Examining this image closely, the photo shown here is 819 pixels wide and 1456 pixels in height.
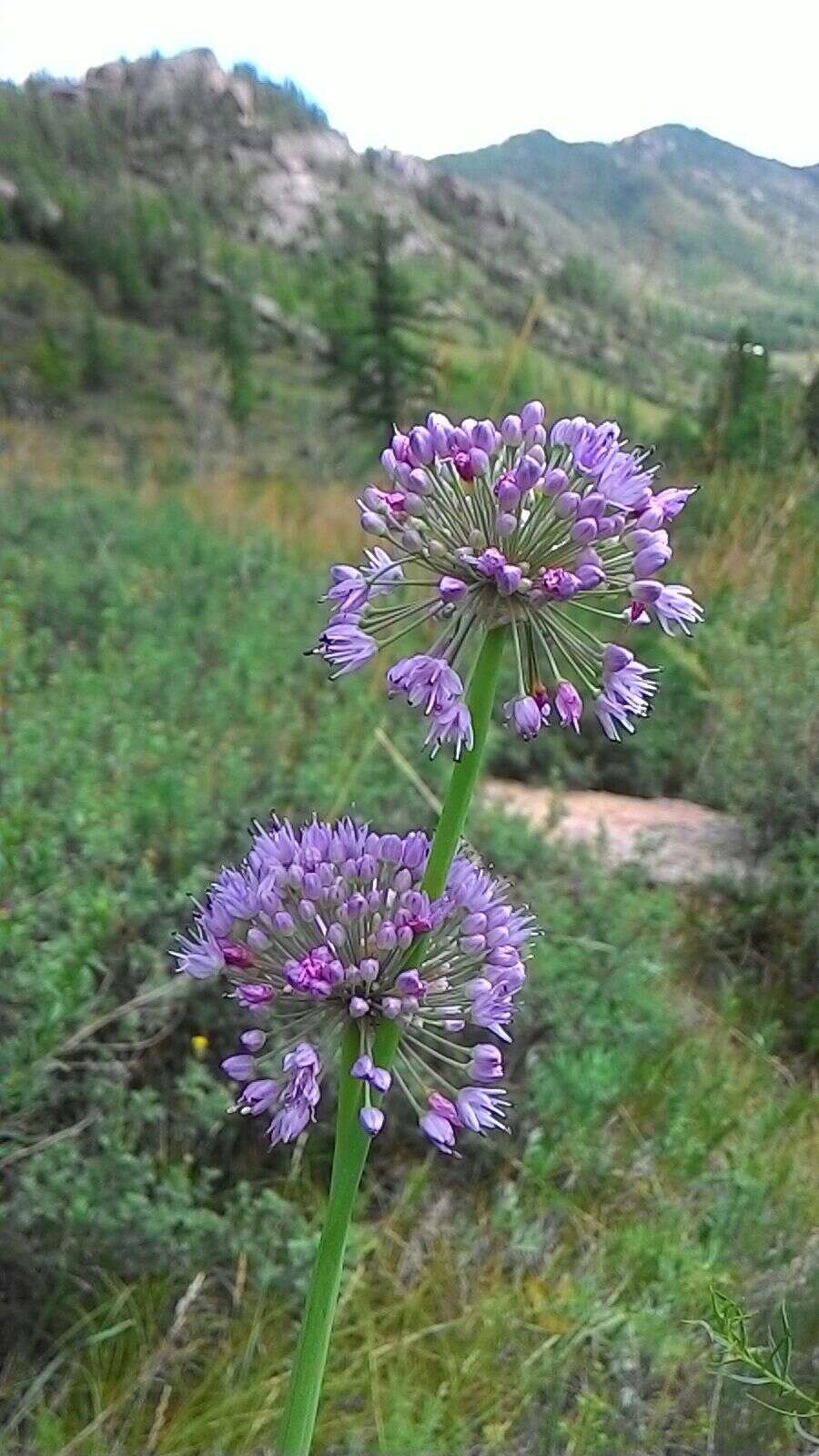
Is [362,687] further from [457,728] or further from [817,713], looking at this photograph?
[457,728]

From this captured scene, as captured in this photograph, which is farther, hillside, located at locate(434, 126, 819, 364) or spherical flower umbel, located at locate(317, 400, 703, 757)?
hillside, located at locate(434, 126, 819, 364)

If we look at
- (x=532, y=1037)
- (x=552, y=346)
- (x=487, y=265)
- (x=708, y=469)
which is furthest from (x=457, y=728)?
(x=487, y=265)

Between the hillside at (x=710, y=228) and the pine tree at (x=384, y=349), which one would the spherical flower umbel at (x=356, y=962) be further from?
the pine tree at (x=384, y=349)

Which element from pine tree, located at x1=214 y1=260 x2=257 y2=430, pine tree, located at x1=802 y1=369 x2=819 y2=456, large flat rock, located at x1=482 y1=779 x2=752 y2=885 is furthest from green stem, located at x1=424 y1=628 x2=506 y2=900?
pine tree, located at x1=214 y1=260 x2=257 y2=430

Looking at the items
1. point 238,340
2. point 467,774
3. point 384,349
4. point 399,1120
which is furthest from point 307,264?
point 467,774

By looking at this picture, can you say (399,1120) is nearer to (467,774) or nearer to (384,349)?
(467,774)

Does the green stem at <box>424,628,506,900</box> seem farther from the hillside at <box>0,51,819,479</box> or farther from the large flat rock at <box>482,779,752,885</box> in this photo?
the large flat rock at <box>482,779,752,885</box>
